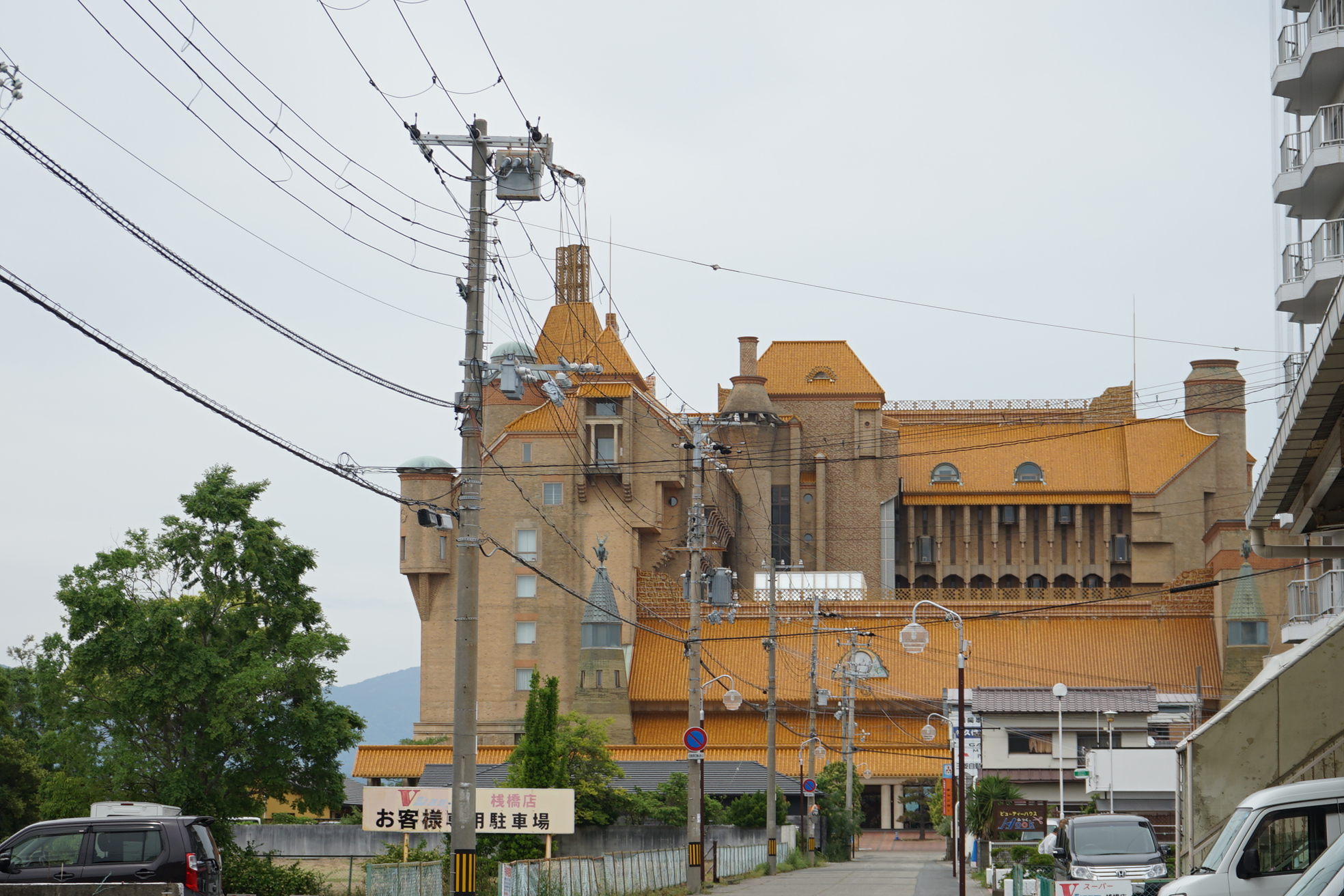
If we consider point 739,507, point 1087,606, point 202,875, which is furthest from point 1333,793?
point 739,507

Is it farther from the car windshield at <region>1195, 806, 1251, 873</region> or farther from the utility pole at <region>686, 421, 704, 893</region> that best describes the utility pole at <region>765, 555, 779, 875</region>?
the car windshield at <region>1195, 806, 1251, 873</region>

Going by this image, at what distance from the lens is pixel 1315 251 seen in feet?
111

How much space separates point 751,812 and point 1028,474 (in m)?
50.8

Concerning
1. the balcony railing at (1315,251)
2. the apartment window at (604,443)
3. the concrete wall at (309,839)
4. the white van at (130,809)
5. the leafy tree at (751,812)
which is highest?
the apartment window at (604,443)

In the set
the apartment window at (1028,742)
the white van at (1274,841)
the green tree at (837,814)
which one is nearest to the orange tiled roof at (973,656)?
the green tree at (837,814)

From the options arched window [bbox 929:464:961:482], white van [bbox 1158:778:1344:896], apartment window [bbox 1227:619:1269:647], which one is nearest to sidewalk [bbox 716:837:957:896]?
white van [bbox 1158:778:1344:896]

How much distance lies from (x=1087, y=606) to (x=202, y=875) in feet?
236

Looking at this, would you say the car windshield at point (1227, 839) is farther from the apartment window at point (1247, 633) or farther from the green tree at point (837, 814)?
the apartment window at point (1247, 633)

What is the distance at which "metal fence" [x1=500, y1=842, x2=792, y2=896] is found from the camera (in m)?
29.1

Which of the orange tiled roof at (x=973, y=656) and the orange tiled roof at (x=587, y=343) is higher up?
the orange tiled roof at (x=587, y=343)

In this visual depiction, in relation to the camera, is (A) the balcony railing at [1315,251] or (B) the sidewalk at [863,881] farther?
(B) the sidewalk at [863,881]

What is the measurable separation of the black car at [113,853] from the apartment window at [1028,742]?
53.4m

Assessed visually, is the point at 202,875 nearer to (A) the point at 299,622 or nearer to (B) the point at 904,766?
(A) the point at 299,622

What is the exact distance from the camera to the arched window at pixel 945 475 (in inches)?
4053
